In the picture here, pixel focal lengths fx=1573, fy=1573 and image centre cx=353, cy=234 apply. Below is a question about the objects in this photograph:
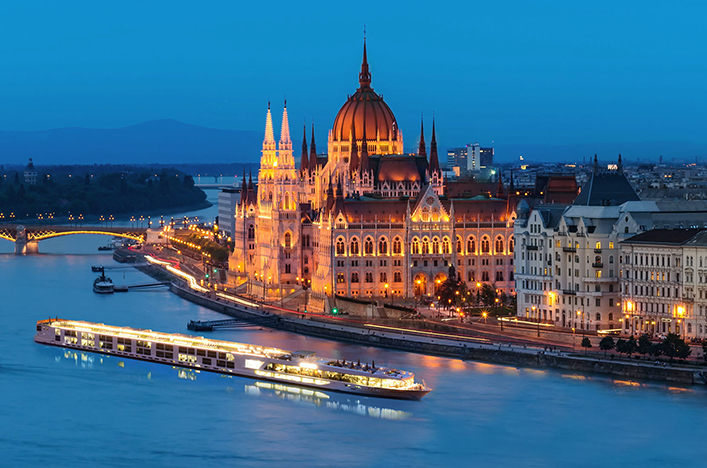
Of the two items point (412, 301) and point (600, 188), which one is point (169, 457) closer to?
point (600, 188)

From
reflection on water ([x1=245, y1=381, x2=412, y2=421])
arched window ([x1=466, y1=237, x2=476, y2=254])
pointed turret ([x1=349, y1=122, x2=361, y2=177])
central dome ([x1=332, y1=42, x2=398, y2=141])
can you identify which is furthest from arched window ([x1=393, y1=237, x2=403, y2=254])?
reflection on water ([x1=245, y1=381, x2=412, y2=421])

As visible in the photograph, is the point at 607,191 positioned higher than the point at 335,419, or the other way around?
the point at 607,191

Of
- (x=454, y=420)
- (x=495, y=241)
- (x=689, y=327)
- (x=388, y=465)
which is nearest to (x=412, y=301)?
(x=495, y=241)

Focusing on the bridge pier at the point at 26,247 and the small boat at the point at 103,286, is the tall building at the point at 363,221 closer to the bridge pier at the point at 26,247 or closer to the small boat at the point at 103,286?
the small boat at the point at 103,286

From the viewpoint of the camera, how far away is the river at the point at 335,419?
5116 centimetres

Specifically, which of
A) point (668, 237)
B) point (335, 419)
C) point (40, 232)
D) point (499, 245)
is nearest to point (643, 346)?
point (668, 237)

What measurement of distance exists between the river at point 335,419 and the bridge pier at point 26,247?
67.4 m

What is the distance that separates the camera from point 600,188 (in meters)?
72.8

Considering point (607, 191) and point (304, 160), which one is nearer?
point (607, 191)

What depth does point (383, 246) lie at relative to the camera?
8550 cm

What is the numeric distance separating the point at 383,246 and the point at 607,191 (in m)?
16.5

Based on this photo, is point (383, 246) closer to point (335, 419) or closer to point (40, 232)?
point (335, 419)

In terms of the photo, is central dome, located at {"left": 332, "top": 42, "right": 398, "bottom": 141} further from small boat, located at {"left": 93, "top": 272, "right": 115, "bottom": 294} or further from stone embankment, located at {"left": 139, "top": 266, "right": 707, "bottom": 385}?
small boat, located at {"left": 93, "top": 272, "right": 115, "bottom": 294}

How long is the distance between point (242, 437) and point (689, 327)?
2146 cm
